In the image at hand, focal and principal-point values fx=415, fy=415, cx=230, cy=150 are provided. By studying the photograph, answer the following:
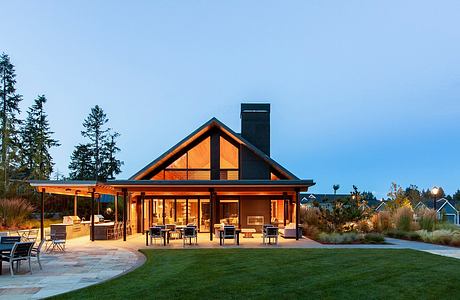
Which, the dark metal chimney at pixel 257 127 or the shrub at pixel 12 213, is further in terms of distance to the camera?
the dark metal chimney at pixel 257 127

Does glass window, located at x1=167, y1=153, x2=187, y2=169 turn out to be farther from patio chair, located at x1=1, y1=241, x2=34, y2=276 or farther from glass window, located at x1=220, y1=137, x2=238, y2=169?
patio chair, located at x1=1, y1=241, x2=34, y2=276

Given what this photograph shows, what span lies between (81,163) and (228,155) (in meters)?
33.7

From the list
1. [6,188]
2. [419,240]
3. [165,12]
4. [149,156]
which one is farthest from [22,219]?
[149,156]

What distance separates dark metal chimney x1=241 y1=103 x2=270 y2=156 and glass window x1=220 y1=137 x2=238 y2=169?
7.19 ft

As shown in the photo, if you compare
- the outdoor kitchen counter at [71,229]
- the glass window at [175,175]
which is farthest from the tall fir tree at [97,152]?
the glass window at [175,175]

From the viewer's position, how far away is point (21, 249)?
9586 millimetres

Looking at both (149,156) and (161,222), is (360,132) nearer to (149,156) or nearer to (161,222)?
(149,156)

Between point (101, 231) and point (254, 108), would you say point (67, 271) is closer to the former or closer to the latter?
point (101, 231)

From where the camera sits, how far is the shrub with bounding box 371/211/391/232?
62.8 feet

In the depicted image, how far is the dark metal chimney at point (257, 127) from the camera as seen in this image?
22.6m

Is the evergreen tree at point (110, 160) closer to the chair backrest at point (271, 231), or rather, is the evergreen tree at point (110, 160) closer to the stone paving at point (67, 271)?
the stone paving at point (67, 271)

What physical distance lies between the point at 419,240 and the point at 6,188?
980 inches

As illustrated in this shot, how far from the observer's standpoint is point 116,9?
23219mm

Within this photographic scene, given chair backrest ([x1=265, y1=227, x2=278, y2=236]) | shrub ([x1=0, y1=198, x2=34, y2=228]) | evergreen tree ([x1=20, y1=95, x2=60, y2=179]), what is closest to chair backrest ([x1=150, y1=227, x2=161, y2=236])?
chair backrest ([x1=265, y1=227, x2=278, y2=236])
